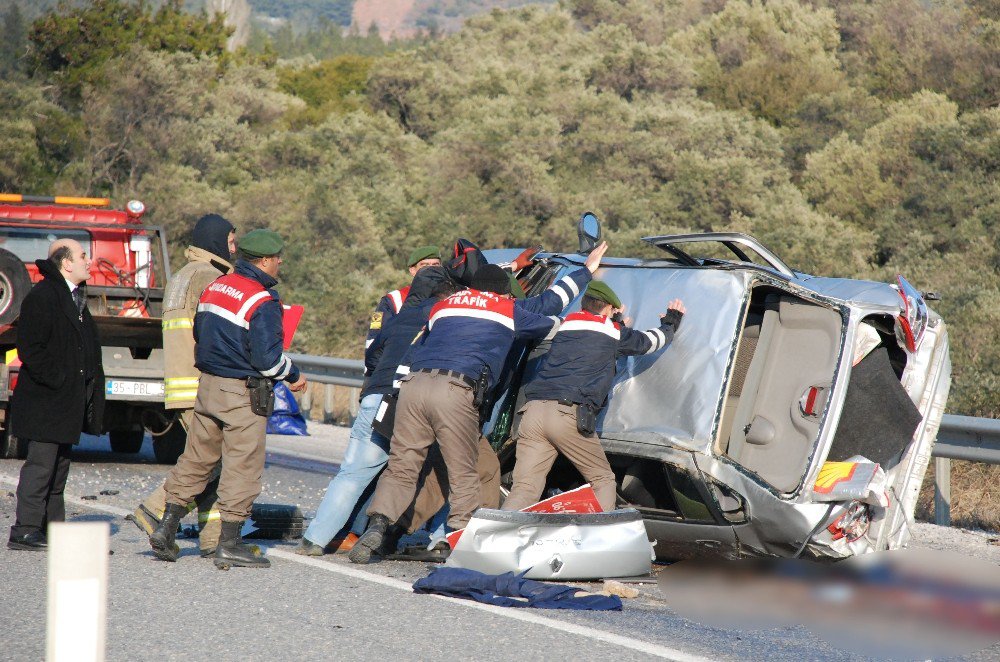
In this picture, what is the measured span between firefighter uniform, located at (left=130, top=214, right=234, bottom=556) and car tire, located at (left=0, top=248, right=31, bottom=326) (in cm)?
417

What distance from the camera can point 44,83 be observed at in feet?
136

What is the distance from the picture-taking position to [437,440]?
689cm

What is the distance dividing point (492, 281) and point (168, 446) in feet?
18.2

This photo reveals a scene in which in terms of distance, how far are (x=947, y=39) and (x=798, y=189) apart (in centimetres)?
849

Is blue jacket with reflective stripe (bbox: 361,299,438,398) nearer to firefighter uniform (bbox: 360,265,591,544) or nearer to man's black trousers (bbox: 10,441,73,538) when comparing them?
firefighter uniform (bbox: 360,265,591,544)

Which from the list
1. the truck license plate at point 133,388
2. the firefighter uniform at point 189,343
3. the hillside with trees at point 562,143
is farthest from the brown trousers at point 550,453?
the hillside with trees at point 562,143

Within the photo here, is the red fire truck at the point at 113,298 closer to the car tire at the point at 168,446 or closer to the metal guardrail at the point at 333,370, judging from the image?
the car tire at the point at 168,446

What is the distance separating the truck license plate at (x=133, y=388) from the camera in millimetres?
10891

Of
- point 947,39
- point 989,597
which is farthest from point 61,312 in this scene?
point 947,39

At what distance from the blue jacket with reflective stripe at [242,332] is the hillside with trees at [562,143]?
549 inches

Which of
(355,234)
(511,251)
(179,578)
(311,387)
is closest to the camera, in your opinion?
(179,578)

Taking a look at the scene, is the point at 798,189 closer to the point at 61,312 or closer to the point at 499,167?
the point at 499,167

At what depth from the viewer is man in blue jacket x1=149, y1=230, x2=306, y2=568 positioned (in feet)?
21.7

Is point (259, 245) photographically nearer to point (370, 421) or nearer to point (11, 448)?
point (370, 421)
